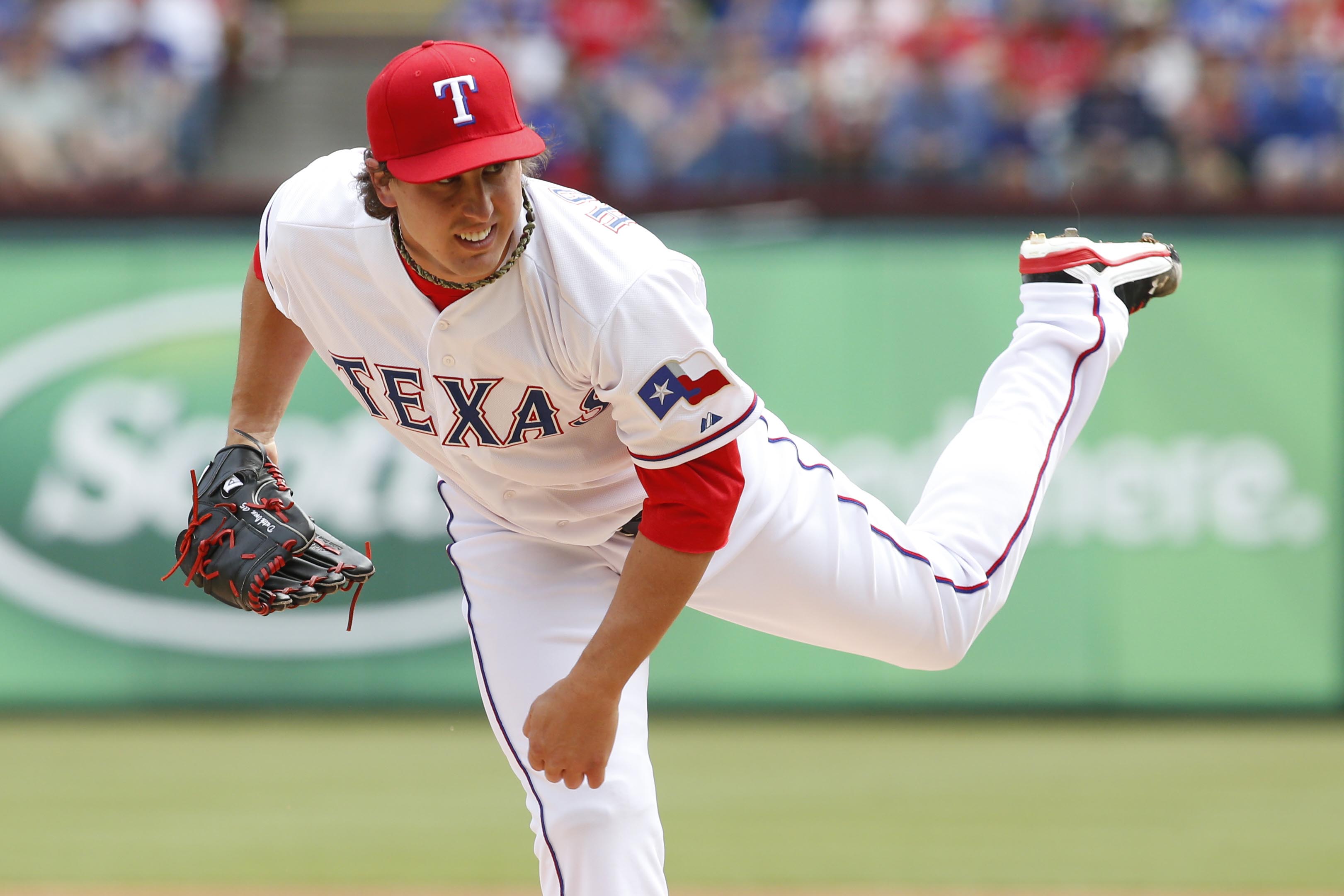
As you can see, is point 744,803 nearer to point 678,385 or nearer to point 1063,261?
point 1063,261

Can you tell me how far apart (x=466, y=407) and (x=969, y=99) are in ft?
18.6

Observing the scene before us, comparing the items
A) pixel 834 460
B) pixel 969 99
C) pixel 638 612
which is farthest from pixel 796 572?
pixel 969 99

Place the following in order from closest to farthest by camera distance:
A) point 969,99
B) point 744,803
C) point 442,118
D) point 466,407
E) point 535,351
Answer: point 442,118 < point 535,351 < point 466,407 < point 744,803 < point 969,99

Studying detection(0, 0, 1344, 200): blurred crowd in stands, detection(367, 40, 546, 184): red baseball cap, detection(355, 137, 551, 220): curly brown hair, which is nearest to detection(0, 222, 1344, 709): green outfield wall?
detection(0, 0, 1344, 200): blurred crowd in stands

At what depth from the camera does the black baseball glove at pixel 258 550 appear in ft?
9.97

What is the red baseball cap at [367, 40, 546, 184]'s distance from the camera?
254cm

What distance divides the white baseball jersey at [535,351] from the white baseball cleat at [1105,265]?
1.19 metres

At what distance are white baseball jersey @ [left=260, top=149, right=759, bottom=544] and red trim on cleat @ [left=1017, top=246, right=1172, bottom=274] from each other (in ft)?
3.87

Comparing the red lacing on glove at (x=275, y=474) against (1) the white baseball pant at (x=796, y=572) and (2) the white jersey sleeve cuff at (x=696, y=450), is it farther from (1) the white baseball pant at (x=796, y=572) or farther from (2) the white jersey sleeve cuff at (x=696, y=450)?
(2) the white jersey sleeve cuff at (x=696, y=450)

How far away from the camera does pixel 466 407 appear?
293 cm

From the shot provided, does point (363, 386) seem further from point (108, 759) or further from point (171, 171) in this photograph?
point (171, 171)

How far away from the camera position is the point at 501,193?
261 cm

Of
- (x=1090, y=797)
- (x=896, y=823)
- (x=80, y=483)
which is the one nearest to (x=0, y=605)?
(x=80, y=483)

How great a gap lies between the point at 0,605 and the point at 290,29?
541 centimetres
